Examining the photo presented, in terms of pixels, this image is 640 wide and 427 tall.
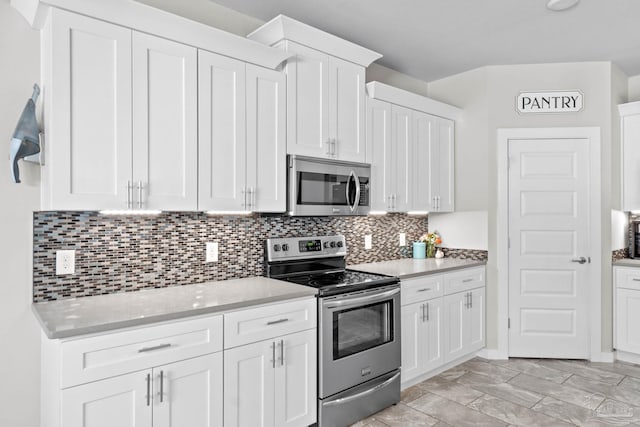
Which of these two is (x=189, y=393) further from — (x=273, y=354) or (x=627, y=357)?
(x=627, y=357)

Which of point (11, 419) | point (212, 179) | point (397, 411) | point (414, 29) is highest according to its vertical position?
point (414, 29)

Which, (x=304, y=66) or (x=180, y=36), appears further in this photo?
(x=304, y=66)

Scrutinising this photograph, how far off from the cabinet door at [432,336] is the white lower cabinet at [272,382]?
122 centimetres

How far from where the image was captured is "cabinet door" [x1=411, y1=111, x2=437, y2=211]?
3809mm

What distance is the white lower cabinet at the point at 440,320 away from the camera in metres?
3.23

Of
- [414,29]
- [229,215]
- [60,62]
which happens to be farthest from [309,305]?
[414,29]

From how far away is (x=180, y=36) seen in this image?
2.27 m

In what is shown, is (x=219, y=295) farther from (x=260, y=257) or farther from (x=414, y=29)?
(x=414, y=29)

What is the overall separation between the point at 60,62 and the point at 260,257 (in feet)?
5.52

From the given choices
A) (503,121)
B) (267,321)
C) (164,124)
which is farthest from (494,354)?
(164,124)

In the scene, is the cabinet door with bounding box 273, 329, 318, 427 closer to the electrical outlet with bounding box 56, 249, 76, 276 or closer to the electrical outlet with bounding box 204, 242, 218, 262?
the electrical outlet with bounding box 204, 242, 218, 262

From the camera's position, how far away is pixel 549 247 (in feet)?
13.1

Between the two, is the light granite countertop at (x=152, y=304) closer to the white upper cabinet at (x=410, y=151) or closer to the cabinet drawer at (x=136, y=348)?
the cabinet drawer at (x=136, y=348)

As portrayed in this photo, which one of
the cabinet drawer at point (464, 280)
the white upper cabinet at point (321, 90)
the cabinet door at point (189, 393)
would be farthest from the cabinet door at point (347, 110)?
the cabinet door at point (189, 393)
